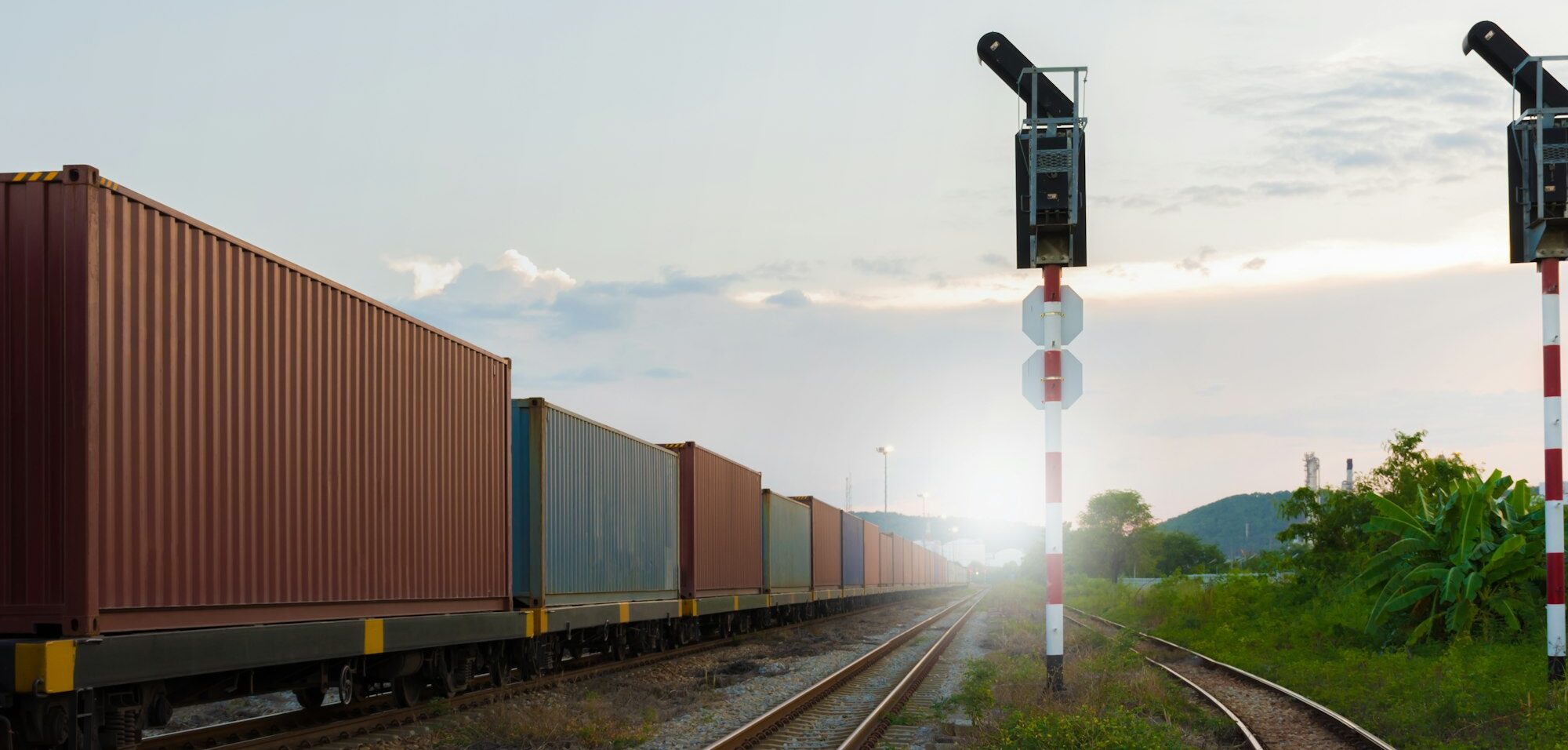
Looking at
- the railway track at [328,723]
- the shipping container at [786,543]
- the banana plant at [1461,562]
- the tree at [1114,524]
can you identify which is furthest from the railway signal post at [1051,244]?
the tree at [1114,524]

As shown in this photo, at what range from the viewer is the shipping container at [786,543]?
28781mm

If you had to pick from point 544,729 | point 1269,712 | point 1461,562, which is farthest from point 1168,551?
point 544,729

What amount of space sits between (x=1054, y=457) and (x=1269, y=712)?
12.8 ft

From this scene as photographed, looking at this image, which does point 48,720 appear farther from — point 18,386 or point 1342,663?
point 1342,663

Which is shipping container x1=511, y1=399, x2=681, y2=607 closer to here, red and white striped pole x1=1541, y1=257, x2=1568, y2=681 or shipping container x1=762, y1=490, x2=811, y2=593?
shipping container x1=762, y1=490, x2=811, y2=593

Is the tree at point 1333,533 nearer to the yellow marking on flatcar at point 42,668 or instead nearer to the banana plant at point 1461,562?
the banana plant at point 1461,562

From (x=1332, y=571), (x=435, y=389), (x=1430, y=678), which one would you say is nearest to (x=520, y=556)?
(x=435, y=389)

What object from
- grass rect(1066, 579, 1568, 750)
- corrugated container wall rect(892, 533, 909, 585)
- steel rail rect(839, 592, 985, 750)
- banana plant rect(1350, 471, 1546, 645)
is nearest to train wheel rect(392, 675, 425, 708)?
steel rail rect(839, 592, 985, 750)

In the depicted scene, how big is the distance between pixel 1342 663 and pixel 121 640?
47.8 feet

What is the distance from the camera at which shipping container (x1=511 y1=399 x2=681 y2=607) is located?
565 inches

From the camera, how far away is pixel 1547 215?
13227 millimetres

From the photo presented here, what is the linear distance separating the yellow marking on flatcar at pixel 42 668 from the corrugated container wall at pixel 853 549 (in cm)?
3571

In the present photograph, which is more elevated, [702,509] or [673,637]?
[702,509]

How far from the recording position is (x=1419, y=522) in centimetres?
1789
